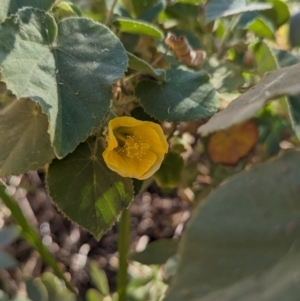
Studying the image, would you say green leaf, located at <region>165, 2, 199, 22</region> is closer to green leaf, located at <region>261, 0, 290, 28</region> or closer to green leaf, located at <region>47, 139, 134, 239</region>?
green leaf, located at <region>261, 0, 290, 28</region>

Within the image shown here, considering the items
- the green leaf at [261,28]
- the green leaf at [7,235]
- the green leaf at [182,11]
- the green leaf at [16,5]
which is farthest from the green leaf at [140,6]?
the green leaf at [7,235]

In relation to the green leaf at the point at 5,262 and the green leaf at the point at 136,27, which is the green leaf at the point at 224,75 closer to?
the green leaf at the point at 136,27

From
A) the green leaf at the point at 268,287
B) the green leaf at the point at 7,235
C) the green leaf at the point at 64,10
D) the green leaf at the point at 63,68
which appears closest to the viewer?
the green leaf at the point at 268,287

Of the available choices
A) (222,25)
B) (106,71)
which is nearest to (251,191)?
(106,71)

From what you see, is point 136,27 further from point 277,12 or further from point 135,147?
point 277,12

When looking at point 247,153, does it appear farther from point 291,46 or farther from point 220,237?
point 220,237

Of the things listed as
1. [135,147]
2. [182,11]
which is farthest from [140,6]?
[135,147]
